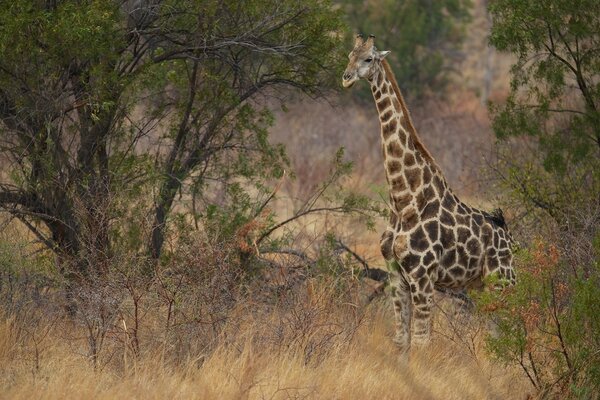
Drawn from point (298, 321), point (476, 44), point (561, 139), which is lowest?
point (298, 321)

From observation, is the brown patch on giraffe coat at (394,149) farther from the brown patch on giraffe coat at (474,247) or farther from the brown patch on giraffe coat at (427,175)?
the brown patch on giraffe coat at (474,247)

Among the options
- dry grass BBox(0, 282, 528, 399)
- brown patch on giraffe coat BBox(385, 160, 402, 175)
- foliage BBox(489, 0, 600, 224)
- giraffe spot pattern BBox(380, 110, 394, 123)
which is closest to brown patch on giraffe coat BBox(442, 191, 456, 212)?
brown patch on giraffe coat BBox(385, 160, 402, 175)

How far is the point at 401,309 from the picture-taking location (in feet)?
28.3

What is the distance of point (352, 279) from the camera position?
998 centimetres

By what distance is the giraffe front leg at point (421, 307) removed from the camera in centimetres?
844

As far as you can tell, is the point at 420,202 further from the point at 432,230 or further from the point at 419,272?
the point at 419,272

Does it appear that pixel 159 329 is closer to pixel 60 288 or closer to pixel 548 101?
pixel 60 288

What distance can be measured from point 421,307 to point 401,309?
220mm

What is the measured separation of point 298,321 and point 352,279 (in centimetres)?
185

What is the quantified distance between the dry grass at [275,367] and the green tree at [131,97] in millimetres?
953

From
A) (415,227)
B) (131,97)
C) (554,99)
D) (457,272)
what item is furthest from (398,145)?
(554,99)

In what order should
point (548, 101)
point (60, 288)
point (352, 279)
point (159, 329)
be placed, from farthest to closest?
point (548, 101) → point (352, 279) → point (60, 288) → point (159, 329)

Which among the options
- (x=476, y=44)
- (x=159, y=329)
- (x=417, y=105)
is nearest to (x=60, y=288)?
(x=159, y=329)

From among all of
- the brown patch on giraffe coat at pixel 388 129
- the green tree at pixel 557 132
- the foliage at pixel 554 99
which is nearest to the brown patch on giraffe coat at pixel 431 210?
the brown patch on giraffe coat at pixel 388 129
